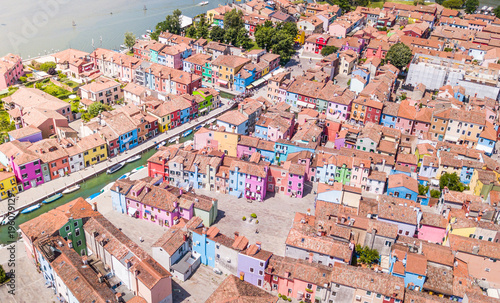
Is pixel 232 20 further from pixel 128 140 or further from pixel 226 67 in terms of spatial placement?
pixel 128 140

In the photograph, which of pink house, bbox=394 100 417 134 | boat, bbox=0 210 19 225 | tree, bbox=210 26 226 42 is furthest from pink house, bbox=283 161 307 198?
tree, bbox=210 26 226 42

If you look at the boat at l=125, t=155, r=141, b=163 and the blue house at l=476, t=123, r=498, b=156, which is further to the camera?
the blue house at l=476, t=123, r=498, b=156

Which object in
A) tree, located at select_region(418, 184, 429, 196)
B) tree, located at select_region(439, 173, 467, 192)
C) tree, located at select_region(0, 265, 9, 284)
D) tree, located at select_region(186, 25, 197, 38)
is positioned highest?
tree, located at select_region(186, 25, 197, 38)

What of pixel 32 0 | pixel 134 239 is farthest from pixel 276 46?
pixel 32 0

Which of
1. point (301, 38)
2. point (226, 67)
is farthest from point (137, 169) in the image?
point (301, 38)

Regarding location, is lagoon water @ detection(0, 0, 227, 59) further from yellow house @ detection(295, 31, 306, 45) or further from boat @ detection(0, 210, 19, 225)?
boat @ detection(0, 210, 19, 225)

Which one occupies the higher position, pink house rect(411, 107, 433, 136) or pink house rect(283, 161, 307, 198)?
pink house rect(411, 107, 433, 136)

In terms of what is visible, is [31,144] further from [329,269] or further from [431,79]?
[431,79]

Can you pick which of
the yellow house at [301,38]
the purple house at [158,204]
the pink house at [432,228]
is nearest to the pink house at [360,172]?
the pink house at [432,228]
